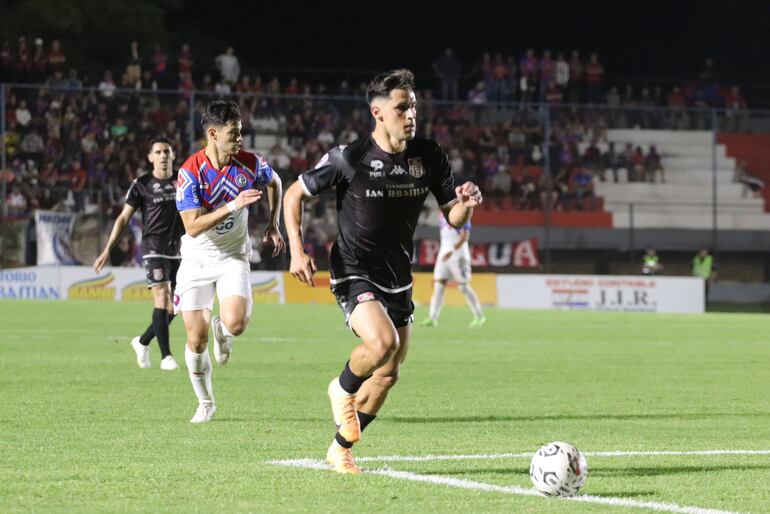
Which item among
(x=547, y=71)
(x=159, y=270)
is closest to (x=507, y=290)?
(x=547, y=71)

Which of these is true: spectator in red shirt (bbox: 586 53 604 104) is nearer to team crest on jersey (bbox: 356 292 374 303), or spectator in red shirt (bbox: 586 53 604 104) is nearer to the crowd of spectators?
the crowd of spectators

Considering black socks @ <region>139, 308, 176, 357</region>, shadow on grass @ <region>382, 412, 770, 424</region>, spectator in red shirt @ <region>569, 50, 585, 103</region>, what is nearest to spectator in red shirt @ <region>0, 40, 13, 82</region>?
spectator in red shirt @ <region>569, 50, 585, 103</region>

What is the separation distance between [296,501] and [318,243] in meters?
27.7

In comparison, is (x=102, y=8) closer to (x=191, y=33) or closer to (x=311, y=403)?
(x=191, y=33)

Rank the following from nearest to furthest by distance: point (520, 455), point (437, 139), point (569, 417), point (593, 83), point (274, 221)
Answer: point (520, 455), point (569, 417), point (274, 221), point (437, 139), point (593, 83)

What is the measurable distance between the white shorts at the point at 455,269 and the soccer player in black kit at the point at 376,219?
56.2ft

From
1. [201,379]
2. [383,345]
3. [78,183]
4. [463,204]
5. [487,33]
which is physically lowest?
[201,379]

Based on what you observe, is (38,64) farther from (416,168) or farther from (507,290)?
(416,168)

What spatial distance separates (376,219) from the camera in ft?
26.3

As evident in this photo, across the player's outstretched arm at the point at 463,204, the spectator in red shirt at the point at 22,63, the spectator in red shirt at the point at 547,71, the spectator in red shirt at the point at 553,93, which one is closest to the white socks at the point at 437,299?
the player's outstretched arm at the point at 463,204

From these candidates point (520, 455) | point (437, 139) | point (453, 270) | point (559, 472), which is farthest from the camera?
point (437, 139)

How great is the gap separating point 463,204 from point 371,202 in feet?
1.73

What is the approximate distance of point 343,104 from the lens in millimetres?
36719

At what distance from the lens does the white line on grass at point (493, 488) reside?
659 centimetres
